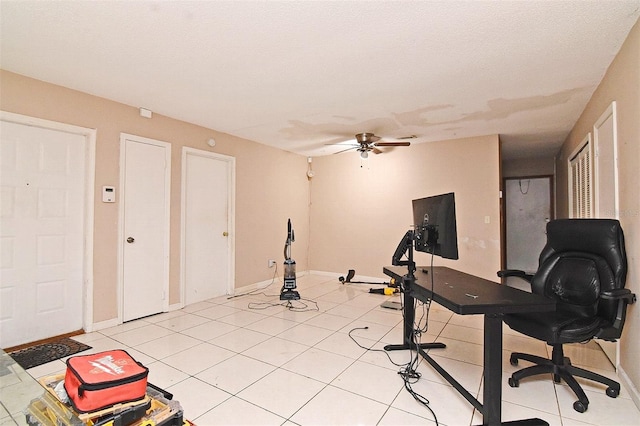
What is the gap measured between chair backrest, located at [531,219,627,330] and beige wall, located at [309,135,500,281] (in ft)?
8.03

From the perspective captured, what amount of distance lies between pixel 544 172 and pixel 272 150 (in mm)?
6068

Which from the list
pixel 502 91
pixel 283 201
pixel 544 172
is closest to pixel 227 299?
pixel 283 201

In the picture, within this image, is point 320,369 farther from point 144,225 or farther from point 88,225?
point 88,225

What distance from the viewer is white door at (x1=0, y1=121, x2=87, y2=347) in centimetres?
281

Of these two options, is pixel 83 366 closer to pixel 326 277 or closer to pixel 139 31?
pixel 139 31

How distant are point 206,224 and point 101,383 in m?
3.37

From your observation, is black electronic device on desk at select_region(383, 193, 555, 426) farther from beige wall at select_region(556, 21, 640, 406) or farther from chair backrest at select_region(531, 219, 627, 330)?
beige wall at select_region(556, 21, 640, 406)

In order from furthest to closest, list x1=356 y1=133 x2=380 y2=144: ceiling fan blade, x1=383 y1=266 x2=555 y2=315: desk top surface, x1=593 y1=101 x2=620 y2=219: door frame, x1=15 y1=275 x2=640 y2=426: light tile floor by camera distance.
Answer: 1. x1=356 y1=133 x2=380 y2=144: ceiling fan blade
2. x1=593 y1=101 x2=620 y2=219: door frame
3. x1=15 y1=275 x2=640 y2=426: light tile floor
4. x1=383 y1=266 x2=555 y2=315: desk top surface

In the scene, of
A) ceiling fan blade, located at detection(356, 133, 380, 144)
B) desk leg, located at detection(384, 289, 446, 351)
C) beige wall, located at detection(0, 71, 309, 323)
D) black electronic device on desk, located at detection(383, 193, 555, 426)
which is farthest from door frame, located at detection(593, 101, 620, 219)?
beige wall, located at detection(0, 71, 309, 323)

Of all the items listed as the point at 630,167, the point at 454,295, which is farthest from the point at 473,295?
the point at 630,167

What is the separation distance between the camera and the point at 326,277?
6262 mm

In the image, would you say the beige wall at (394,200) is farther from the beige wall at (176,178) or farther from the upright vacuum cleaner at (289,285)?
the upright vacuum cleaner at (289,285)

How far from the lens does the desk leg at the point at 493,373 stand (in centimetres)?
172

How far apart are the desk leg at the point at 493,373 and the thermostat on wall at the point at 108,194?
379 cm
